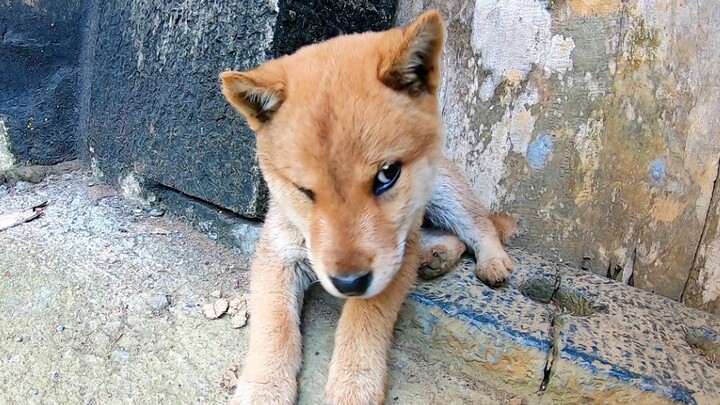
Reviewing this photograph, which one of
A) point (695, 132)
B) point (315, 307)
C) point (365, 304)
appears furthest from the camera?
point (315, 307)

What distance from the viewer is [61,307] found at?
3.26m

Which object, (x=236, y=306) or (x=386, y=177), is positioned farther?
(x=236, y=306)

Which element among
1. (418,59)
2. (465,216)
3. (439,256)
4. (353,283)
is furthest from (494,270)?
(418,59)

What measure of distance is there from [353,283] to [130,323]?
1.61 metres

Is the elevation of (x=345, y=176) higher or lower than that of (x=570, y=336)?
higher

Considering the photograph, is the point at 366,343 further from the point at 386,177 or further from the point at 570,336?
the point at 570,336

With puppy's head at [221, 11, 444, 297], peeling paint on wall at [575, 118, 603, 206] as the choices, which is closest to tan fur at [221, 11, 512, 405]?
puppy's head at [221, 11, 444, 297]

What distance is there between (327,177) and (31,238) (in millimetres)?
2536

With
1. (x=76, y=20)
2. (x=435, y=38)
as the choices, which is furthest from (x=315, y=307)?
(x=76, y=20)

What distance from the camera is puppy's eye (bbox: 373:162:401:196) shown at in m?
2.45

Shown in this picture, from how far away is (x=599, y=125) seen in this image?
3.42 m

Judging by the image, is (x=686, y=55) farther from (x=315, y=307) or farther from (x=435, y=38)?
(x=315, y=307)

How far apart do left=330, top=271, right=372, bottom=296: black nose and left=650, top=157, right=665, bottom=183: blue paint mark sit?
78.9 inches

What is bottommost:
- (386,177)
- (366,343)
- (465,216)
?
(366,343)
